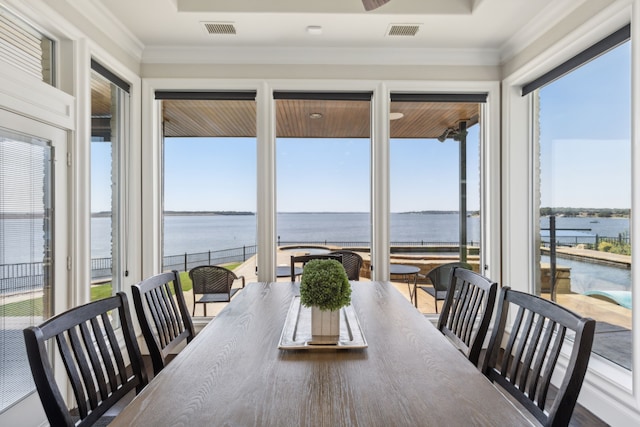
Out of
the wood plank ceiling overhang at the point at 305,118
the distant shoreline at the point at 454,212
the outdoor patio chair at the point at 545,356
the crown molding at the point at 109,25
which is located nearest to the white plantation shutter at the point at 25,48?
the crown molding at the point at 109,25

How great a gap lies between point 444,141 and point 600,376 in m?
2.16

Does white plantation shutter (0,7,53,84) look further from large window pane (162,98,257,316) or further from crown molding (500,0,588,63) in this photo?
crown molding (500,0,588,63)

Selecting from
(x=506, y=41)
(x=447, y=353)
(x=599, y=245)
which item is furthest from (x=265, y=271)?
(x=506, y=41)

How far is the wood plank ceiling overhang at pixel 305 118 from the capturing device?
3529 mm

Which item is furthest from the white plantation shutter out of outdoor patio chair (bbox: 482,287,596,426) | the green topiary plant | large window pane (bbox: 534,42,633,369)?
large window pane (bbox: 534,42,633,369)

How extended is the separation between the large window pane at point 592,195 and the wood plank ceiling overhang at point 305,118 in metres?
0.92

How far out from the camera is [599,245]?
2.54 meters

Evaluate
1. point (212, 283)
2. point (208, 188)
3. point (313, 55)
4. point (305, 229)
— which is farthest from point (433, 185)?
point (212, 283)

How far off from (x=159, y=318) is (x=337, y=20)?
239 centimetres

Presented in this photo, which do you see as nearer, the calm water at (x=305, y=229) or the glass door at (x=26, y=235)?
the glass door at (x=26, y=235)

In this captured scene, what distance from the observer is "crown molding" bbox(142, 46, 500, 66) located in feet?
11.0

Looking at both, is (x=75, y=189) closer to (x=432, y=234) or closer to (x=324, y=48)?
(x=324, y=48)

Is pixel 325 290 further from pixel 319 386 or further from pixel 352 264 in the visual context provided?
pixel 352 264

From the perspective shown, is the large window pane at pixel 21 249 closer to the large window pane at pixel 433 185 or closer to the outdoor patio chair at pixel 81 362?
the outdoor patio chair at pixel 81 362
